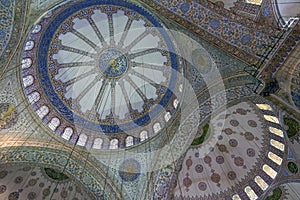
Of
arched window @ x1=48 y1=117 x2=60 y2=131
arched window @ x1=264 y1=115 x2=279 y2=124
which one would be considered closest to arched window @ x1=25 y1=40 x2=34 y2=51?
arched window @ x1=48 y1=117 x2=60 y2=131

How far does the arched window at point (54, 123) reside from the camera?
8172mm

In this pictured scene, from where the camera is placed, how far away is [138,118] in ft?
31.3

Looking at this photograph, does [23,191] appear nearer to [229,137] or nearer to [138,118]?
[138,118]

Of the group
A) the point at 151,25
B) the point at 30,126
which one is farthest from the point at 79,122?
the point at 151,25

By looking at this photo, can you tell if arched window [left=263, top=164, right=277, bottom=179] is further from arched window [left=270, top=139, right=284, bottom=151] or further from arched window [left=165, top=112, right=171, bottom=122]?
arched window [left=165, top=112, right=171, bottom=122]

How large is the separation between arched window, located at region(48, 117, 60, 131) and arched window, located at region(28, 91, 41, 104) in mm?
903

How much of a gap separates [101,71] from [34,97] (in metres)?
3.08

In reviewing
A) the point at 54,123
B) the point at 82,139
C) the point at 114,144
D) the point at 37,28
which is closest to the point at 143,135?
the point at 114,144

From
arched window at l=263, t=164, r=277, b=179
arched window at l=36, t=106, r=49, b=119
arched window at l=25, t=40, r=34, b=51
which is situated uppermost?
arched window at l=25, t=40, r=34, b=51

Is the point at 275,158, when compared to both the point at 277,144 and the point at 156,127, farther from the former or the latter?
the point at 156,127

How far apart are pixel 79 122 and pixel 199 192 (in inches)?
226

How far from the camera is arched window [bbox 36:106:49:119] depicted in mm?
8040

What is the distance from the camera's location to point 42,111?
8.23 metres

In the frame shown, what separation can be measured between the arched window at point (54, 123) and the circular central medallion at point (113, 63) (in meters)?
2.91
